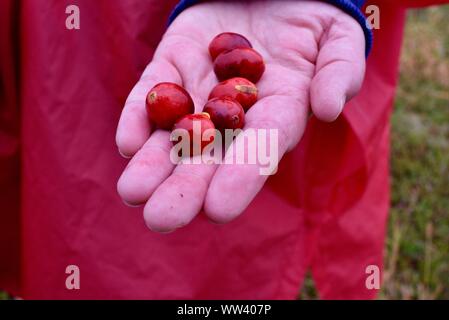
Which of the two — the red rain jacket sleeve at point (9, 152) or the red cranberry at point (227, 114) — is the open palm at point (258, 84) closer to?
the red cranberry at point (227, 114)

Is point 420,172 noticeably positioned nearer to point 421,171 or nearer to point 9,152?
point 421,171

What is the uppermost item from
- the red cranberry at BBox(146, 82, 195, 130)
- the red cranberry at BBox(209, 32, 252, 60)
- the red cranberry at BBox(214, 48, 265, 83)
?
the red cranberry at BBox(209, 32, 252, 60)

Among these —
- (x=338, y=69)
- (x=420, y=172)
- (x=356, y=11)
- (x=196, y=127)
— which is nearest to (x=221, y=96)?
(x=196, y=127)

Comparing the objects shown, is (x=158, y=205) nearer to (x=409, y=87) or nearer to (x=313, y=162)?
(x=313, y=162)

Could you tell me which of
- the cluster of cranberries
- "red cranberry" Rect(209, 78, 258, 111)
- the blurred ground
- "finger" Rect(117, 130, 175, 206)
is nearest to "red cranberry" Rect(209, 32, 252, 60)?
the cluster of cranberries

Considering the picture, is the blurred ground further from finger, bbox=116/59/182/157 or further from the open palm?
finger, bbox=116/59/182/157
